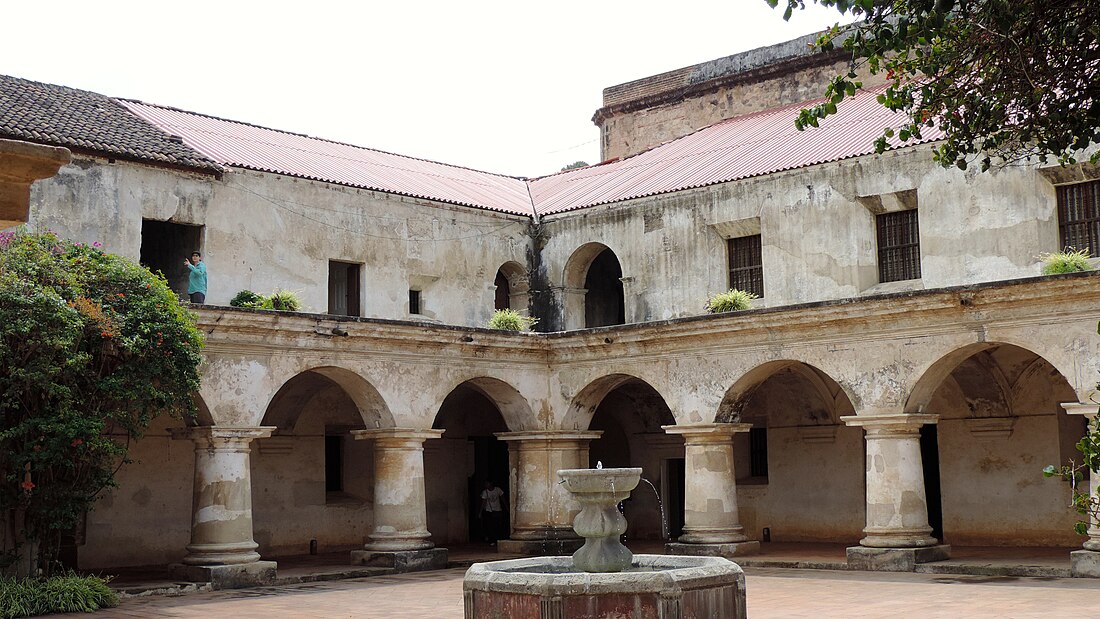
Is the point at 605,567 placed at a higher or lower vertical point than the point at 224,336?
lower

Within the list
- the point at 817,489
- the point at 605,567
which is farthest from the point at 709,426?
the point at 605,567

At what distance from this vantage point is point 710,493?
64.7ft

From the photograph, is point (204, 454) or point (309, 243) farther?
point (309, 243)

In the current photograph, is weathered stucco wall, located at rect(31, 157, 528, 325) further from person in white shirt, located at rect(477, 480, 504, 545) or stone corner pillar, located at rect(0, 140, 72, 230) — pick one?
stone corner pillar, located at rect(0, 140, 72, 230)

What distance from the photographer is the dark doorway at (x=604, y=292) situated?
81.8 ft

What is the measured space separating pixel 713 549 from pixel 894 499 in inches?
121

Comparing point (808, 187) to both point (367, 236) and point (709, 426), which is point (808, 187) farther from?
point (367, 236)

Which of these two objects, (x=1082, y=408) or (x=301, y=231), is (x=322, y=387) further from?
(x=1082, y=408)

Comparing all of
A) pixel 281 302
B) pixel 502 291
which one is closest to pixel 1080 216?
pixel 502 291

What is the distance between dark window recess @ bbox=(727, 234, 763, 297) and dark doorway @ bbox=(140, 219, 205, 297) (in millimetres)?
9133

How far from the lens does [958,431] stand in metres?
21.1

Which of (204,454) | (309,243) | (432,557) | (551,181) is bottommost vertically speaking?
(432,557)

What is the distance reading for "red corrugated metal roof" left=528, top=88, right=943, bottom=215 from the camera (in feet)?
70.2

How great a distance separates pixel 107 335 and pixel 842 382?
10303 millimetres
